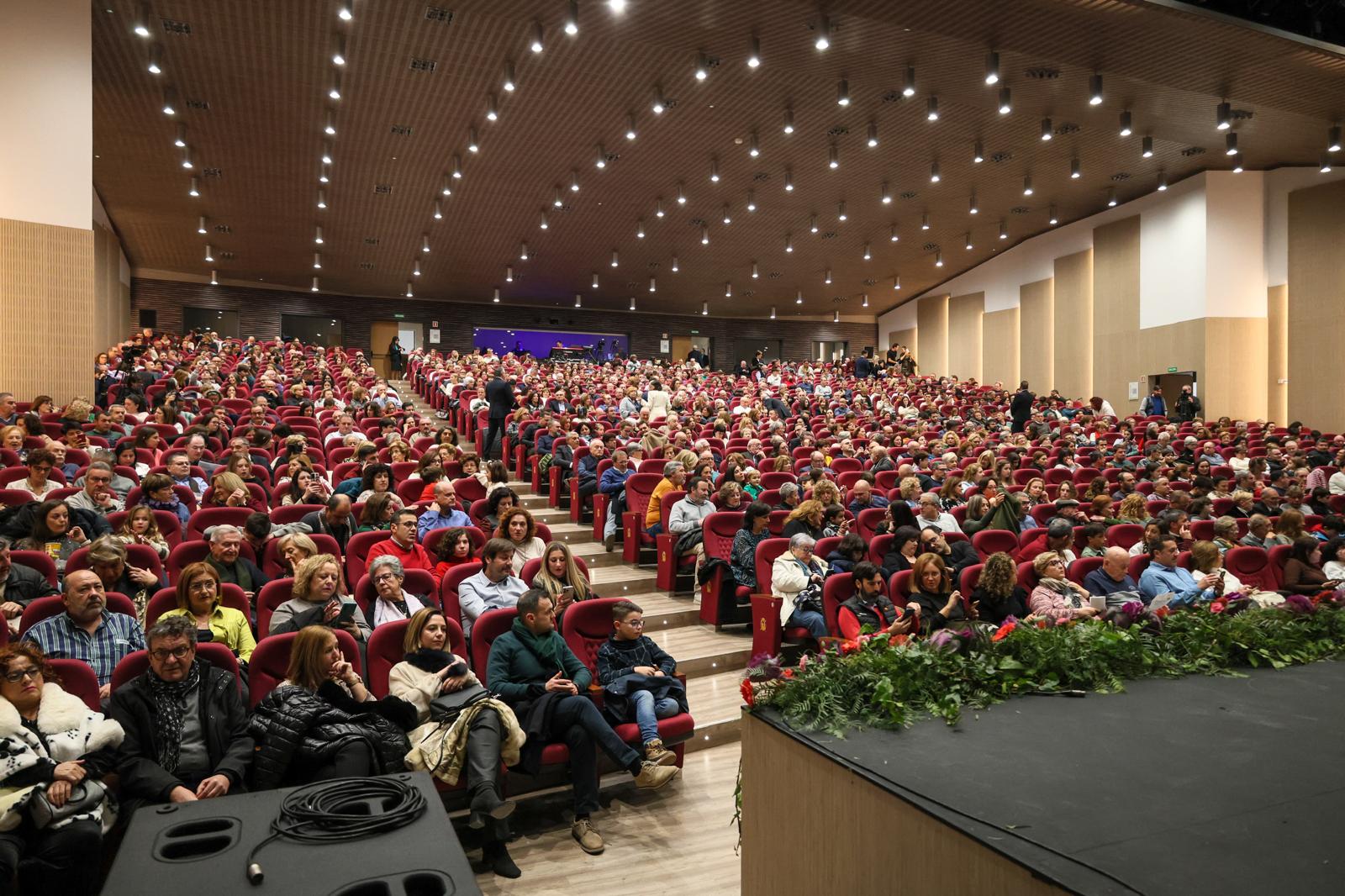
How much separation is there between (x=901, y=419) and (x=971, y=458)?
4.83m

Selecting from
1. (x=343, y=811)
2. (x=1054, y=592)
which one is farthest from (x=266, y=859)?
(x=1054, y=592)

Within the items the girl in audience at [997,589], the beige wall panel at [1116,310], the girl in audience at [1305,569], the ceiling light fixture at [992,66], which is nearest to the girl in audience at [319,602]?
the girl in audience at [997,589]

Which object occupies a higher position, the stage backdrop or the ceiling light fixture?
the ceiling light fixture

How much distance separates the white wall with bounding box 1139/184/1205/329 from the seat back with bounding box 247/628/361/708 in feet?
51.3

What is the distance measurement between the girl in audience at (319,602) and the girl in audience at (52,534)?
1452mm

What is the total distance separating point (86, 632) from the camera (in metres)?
3.22

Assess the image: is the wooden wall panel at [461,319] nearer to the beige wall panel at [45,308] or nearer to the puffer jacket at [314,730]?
the beige wall panel at [45,308]

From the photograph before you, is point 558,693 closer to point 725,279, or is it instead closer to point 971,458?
point 971,458

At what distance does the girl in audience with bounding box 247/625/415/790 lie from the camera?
112 inches

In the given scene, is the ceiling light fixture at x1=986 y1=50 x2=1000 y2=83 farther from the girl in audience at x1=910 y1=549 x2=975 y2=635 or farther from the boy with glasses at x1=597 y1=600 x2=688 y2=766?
the boy with glasses at x1=597 y1=600 x2=688 y2=766

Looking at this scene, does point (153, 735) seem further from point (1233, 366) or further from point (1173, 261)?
point (1173, 261)

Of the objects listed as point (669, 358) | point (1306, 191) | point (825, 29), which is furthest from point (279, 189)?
point (1306, 191)

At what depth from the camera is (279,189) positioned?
14.9 m

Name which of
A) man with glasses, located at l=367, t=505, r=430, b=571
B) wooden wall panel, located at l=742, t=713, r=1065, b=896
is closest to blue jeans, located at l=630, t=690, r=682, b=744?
wooden wall panel, located at l=742, t=713, r=1065, b=896
